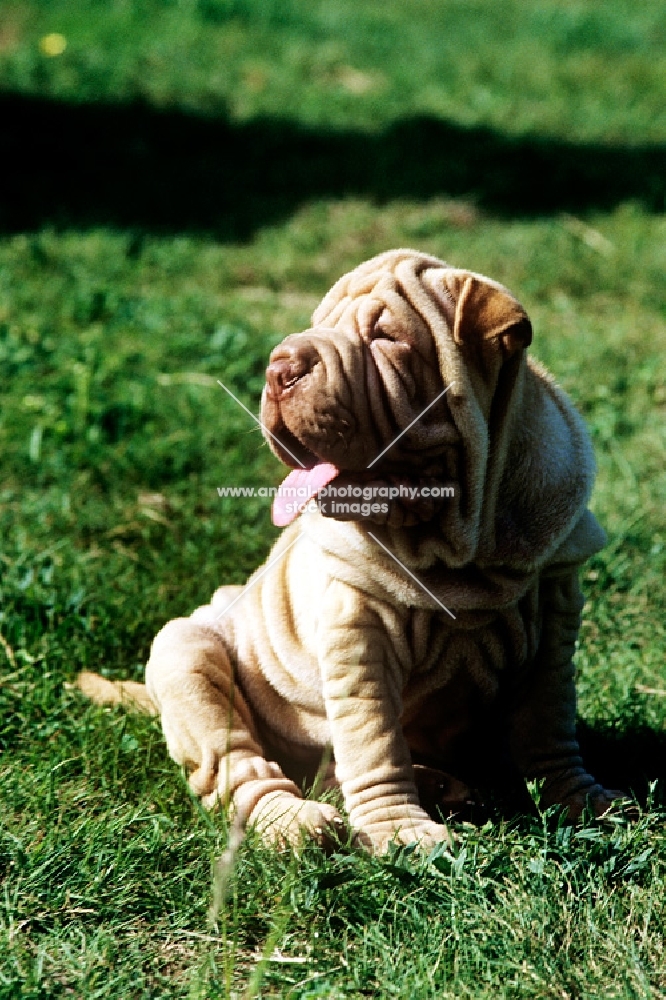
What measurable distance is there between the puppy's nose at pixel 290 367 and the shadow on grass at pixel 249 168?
15.7 feet

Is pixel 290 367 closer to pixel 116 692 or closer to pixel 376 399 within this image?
pixel 376 399

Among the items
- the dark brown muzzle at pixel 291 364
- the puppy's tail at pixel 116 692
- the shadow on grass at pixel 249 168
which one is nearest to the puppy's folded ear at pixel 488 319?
the dark brown muzzle at pixel 291 364

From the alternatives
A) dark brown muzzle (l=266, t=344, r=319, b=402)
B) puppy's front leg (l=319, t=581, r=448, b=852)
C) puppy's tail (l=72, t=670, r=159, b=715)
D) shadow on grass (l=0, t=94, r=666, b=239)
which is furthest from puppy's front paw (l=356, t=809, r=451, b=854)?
shadow on grass (l=0, t=94, r=666, b=239)

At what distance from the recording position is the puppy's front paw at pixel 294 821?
9.32 feet

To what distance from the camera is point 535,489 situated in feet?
9.56

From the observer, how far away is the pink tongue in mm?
2770

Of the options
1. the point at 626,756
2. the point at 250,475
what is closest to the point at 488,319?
the point at 626,756

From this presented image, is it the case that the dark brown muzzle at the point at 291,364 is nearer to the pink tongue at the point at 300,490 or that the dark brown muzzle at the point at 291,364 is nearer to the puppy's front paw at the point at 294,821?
the pink tongue at the point at 300,490

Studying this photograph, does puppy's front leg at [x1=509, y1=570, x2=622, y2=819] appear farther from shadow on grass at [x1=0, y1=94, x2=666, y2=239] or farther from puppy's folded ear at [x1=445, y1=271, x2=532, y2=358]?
shadow on grass at [x1=0, y1=94, x2=666, y2=239]

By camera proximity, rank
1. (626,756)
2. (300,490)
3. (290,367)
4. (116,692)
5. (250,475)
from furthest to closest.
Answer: (250,475) → (116,692) → (626,756) → (300,490) → (290,367)

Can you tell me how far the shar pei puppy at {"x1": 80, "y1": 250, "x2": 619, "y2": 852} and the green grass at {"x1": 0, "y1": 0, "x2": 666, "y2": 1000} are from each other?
0.18 metres

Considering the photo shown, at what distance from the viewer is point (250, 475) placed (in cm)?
479

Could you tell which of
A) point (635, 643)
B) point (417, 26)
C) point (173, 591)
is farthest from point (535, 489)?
point (417, 26)

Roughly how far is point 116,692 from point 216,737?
0.56 m
